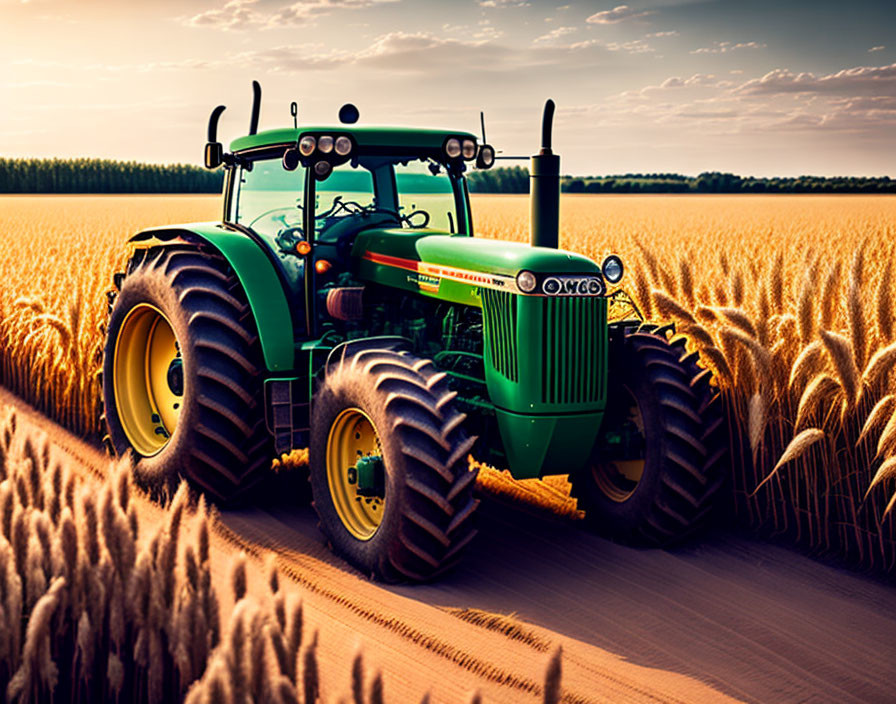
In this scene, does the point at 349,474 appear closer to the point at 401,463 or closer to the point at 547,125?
the point at 401,463

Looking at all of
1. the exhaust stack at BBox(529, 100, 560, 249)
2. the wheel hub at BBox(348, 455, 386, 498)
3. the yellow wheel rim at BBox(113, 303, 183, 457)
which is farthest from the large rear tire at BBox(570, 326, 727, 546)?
the yellow wheel rim at BBox(113, 303, 183, 457)

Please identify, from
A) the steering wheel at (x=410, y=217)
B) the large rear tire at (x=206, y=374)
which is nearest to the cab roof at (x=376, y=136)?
the steering wheel at (x=410, y=217)

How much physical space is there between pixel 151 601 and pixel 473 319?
2722 millimetres

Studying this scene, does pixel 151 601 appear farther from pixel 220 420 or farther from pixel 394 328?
pixel 394 328

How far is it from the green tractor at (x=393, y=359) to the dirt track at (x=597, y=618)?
0.74 ft

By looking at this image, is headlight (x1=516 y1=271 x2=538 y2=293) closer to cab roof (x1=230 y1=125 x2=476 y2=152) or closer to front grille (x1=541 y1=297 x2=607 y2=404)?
front grille (x1=541 y1=297 x2=607 y2=404)

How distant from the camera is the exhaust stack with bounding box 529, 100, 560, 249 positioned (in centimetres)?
470

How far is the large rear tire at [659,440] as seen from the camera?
16.3 ft

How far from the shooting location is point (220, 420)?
211 inches

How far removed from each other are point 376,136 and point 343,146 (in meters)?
0.39

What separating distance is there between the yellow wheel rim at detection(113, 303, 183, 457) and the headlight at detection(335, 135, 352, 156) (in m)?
1.78

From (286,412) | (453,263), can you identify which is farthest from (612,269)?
(286,412)

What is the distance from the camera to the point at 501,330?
15.7 ft

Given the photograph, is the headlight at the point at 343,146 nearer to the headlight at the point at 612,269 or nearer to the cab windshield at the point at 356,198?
the cab windshield at the point at 356,198
